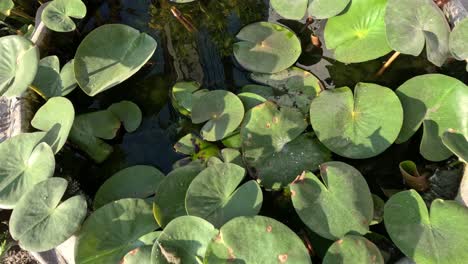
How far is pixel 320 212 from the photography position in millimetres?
1322

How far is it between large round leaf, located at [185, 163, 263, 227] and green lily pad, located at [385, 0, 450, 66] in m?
0.74

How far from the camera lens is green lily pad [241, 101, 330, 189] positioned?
1534mm

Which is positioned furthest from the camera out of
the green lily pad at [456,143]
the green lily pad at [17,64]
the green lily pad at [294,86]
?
the green lily pad at [294,86]

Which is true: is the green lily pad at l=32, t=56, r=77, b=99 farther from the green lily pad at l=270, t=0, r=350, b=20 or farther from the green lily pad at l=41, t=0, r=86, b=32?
the green lily pad at l=270, t=0, r=350, b=20

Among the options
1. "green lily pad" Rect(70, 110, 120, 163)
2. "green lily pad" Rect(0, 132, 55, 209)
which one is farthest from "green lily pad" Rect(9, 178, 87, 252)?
"green lily pad" Rect(70, 110, 120, 163)

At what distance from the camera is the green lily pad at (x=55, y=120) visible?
1.47 m

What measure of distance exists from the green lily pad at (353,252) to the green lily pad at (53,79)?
3.64 ft

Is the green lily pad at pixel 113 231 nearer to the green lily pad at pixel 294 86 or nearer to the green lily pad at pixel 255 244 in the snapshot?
the green lily pad at pixel 255 244

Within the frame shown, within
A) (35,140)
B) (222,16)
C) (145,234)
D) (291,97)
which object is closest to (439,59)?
(291,97)

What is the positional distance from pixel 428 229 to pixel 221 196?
623 mm

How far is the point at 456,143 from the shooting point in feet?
4.44

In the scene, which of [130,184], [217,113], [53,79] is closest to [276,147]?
[217,113]

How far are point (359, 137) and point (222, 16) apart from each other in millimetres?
880

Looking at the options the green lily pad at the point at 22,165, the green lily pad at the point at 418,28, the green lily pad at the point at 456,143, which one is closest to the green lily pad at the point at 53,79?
the green lily pad at the point at 22,165
